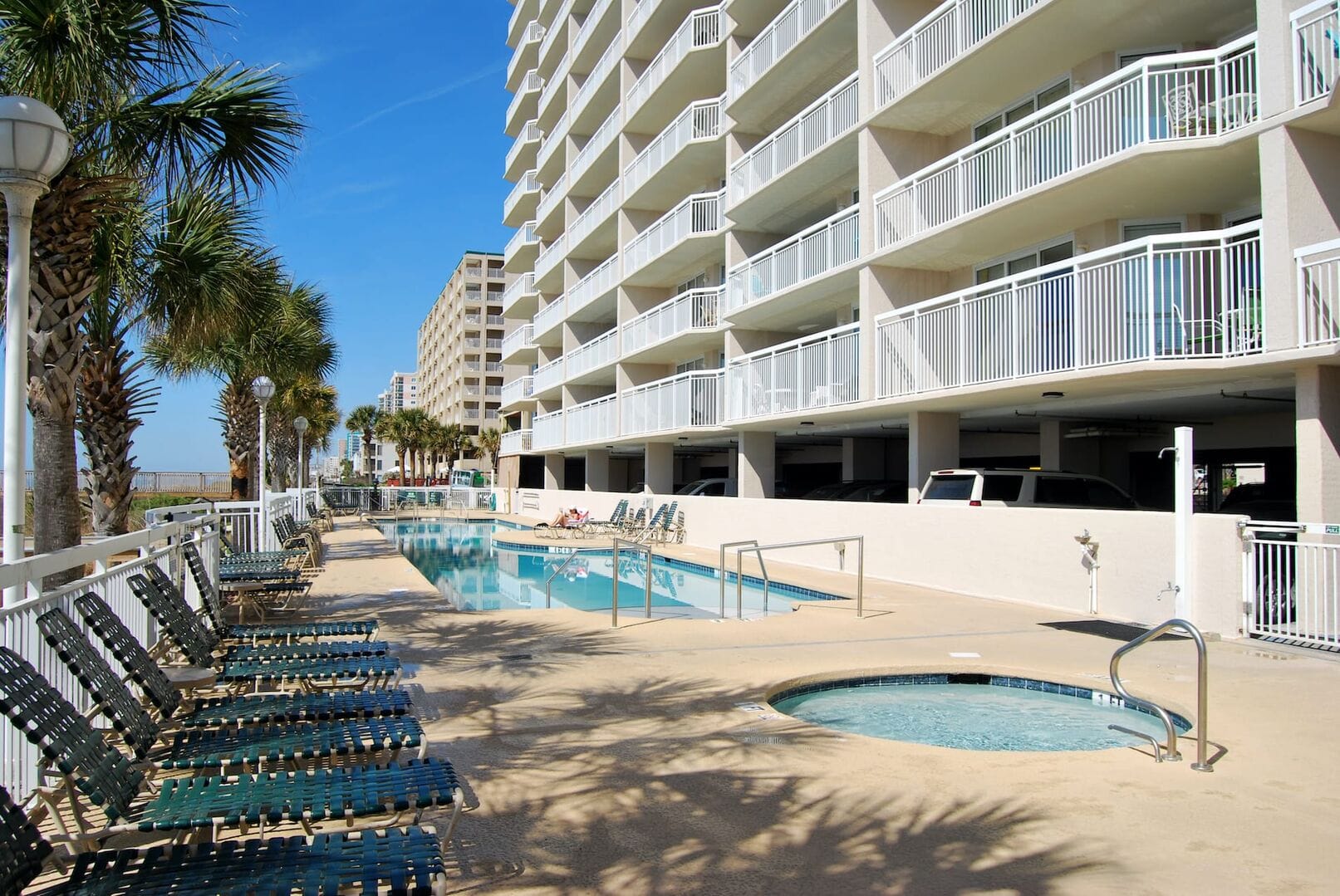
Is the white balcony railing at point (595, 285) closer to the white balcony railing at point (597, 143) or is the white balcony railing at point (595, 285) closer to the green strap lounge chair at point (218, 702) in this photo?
the white balcony railing at point (597, 143)

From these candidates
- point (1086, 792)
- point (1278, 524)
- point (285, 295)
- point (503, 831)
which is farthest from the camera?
point (285, 295)

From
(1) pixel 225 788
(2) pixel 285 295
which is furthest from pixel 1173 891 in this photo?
(2) pixel 285 295

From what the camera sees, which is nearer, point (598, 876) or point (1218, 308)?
point (598, 876)

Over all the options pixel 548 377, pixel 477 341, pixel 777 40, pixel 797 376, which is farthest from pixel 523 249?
pixel 477 341

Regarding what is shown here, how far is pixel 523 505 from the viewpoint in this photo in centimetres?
4156

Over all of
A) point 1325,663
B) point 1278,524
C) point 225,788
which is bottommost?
point 1325,663

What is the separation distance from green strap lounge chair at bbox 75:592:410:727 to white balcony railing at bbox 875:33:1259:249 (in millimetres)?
11708

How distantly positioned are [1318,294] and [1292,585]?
3.24 m

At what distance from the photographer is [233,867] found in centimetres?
283

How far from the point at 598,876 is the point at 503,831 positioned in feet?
2.20

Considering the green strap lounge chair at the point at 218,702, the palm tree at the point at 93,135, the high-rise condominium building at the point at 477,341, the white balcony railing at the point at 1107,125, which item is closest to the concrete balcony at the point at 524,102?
the high-rise condominium building at the point at 477,341

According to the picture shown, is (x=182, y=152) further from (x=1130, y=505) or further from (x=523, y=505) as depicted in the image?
(x=523, y=505)

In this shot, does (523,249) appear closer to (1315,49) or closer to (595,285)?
(595,285)

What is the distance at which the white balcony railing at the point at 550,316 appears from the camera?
38.9 metres
